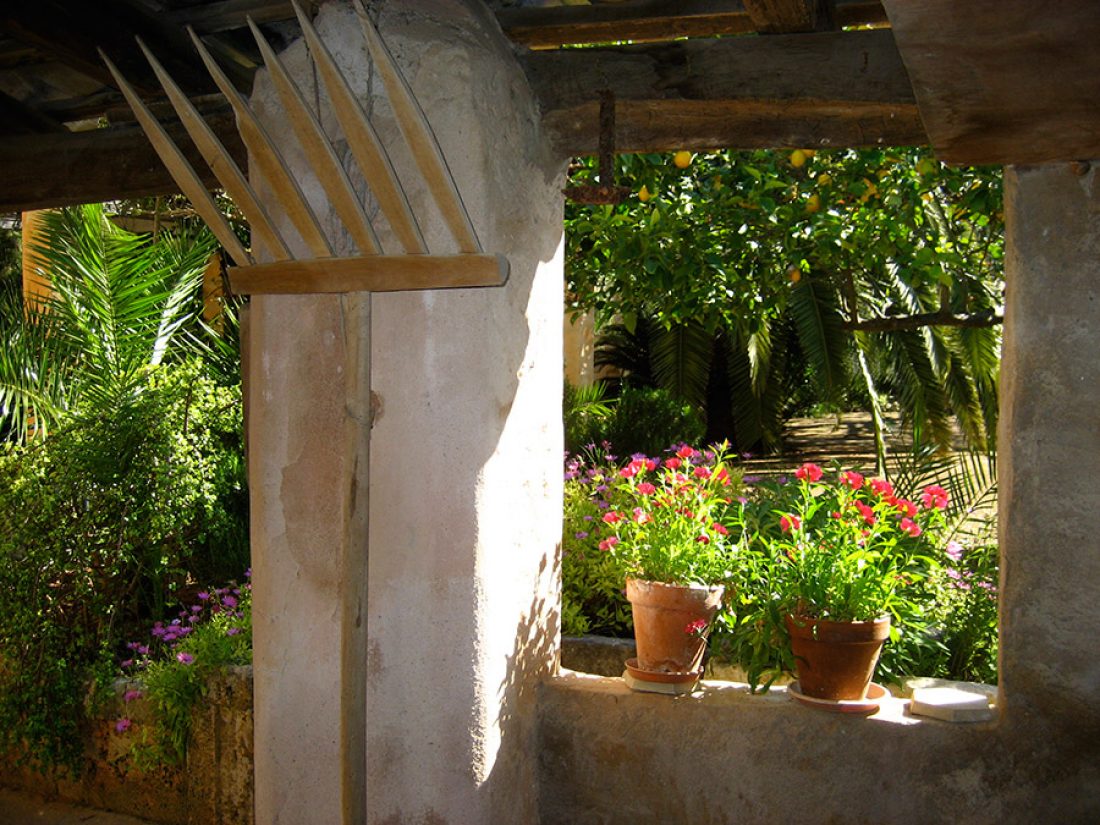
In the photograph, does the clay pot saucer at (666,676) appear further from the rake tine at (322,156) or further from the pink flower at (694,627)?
the rake tine at (322,156)

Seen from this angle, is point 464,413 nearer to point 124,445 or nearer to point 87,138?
point 87,138

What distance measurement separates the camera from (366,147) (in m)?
2.48

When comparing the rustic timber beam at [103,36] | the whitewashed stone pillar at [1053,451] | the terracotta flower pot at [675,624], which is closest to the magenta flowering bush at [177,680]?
the terracotta flower pot at [675,624]

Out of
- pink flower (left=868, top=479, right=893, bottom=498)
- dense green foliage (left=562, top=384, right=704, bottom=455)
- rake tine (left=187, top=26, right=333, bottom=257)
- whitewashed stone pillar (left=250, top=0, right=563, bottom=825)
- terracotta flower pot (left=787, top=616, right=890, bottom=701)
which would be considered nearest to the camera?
rake tine (left=187, top=26, right=333, bottom=257)

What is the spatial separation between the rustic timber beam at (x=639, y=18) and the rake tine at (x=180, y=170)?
1.10 meters

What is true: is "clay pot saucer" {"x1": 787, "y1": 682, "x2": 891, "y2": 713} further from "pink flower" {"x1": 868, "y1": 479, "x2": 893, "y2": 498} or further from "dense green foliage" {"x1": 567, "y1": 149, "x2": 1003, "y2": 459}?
"dense green foliage" {"x1": 567, "y1": 149, "x2": 1003, "y2": 459}

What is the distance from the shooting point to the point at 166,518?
4.76 meters

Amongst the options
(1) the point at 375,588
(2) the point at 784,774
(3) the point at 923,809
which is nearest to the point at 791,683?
(2) the point at 784,774

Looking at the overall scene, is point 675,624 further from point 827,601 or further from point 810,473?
point 810,473

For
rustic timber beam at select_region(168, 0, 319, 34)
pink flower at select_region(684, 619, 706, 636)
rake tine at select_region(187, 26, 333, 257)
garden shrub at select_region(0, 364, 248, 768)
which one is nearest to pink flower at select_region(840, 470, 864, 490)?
pink flower at select_region(684, 619, 706, 636)

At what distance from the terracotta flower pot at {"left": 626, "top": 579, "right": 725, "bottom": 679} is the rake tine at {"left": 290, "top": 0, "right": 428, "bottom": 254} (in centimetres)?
135

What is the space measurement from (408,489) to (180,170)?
0.99 m

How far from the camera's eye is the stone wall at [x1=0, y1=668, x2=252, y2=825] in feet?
13.0

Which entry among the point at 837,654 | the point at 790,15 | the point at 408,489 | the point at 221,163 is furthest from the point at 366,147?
the point at 837,654
